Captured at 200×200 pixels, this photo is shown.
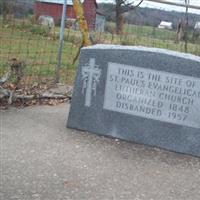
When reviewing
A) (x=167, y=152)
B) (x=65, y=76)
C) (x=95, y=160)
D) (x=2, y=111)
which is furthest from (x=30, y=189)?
(x=65, y=76)

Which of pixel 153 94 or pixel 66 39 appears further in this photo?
pixel 66 39

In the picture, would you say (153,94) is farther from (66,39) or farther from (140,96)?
(66,39)

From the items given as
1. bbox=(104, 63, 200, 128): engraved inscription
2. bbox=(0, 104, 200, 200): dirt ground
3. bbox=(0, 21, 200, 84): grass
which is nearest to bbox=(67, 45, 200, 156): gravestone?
bbox=(104, 63, 200, 128): engraved inscription

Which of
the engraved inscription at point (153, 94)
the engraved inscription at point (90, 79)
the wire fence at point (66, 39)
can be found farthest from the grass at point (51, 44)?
the engraved inscription at point (153, 94)

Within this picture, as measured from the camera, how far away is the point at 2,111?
20.0 ft

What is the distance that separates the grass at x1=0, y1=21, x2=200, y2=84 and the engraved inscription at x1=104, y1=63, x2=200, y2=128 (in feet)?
8.79

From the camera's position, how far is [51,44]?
12.8m

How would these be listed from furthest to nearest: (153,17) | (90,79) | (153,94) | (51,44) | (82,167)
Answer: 1. (51,44)
2. (153,17)
3. (90,79)
4. (153,94)
5. (82,167)

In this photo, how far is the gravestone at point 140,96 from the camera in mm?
5180

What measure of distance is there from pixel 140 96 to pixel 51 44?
25.3 feet

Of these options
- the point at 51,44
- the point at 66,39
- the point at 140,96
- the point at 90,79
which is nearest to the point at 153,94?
the point at 140,96

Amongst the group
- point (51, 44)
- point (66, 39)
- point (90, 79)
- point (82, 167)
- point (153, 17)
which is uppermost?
point (153, 17)

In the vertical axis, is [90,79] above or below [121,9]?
below

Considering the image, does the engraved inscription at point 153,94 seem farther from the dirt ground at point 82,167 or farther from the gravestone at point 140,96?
the dirt ground at point 82,167
